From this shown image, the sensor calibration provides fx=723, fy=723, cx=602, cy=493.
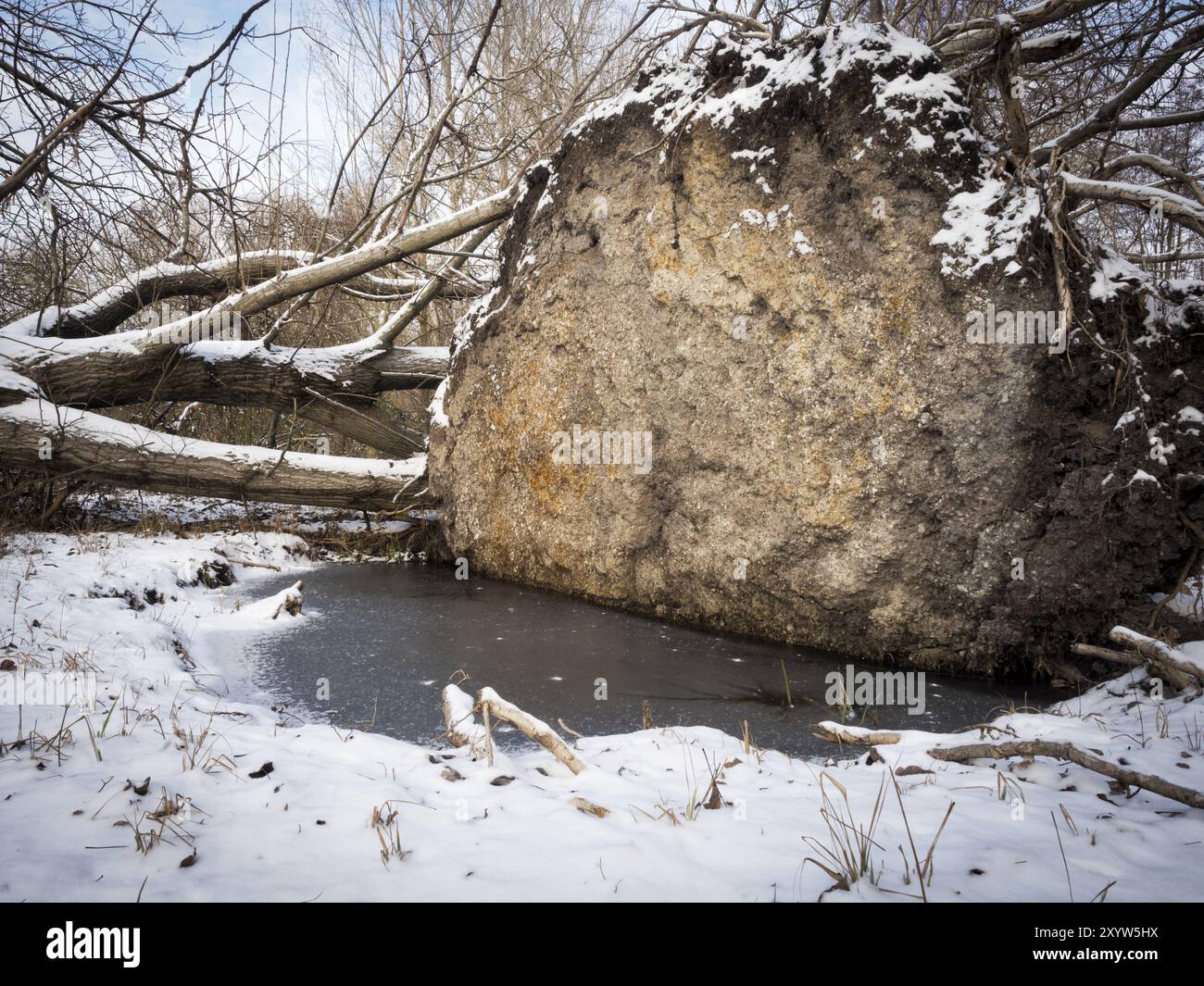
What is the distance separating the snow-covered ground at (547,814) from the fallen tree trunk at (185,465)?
12.3 ft

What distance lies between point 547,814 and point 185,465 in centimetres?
595

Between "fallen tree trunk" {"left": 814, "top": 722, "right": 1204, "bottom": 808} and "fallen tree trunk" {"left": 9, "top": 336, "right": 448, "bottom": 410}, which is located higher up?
"fallen tree trunk" {"left": 9, "top": 336, "right": 448, "bottom": 410}

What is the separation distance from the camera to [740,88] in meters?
4.92

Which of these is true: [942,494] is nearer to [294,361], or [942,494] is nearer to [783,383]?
[783,383]

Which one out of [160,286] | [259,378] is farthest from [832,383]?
[160,286]

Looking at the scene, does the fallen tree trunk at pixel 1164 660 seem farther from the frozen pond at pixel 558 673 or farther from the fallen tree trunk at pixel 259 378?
the fallen tree trunk at pixel 259 378

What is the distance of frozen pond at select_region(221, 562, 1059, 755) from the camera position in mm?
3250

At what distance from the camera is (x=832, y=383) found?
436 centimetres

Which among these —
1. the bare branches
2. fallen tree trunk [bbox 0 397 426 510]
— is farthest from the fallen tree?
the bare branches

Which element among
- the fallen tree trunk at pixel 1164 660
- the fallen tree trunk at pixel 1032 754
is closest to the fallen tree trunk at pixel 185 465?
the fallen tree trunk at pixel 1032 754

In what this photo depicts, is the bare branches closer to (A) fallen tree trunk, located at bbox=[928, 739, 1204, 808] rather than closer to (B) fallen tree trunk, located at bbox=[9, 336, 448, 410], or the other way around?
(A) fallen tree trunk, located at bbox=[928, 739, 1204, 808]

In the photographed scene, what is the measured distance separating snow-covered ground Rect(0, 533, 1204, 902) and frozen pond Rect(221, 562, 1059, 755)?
1.09 ft
